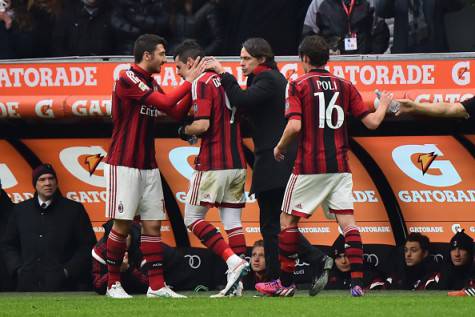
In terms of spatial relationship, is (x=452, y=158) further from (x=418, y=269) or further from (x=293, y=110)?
(x=293, y=110)

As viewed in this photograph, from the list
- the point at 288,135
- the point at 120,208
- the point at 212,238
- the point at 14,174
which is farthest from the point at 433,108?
the point at 14,174

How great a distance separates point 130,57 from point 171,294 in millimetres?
2872

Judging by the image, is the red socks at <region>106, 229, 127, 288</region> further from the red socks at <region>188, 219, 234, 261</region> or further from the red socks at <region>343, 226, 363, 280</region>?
the red socks at <region>343, 226, 363, 280</region>

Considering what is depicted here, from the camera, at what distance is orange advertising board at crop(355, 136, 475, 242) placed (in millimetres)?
12461

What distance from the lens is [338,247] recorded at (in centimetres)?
1259

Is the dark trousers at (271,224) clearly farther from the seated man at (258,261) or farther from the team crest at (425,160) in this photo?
the team crest at (425,160)

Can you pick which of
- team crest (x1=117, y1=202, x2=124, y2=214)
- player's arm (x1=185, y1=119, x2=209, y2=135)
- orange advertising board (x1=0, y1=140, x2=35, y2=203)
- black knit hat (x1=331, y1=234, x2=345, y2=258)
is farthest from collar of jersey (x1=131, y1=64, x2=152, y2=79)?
orange advertising board (x1=0, y1=140, x2=35, y2=203)

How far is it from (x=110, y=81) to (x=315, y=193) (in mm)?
3167

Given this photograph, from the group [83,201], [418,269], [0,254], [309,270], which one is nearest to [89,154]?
[83,201]

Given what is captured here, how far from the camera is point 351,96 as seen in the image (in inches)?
403

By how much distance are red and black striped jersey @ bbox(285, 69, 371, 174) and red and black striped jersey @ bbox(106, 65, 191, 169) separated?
102cm

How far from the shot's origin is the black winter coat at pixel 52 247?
12805mm

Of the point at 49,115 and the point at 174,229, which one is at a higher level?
the point at 49,115

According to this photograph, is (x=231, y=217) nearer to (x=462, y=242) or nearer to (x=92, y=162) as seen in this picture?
(x=462, y=242)
